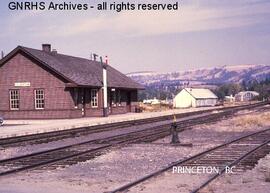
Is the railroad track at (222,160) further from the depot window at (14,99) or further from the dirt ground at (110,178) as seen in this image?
the depot window at (14,99)

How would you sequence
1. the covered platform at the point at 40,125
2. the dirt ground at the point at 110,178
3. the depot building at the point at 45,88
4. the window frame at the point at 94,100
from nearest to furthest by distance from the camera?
the dirt ground at the point at 110,178 → the covered platform at the point at 40,125 → the depot building at the point at 45,88 → the window frame at the point at 94,100

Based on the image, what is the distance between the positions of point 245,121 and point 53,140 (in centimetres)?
1453

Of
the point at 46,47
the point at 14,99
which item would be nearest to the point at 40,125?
the point at 14,99

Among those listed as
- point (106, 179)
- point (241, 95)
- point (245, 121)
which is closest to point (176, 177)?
point (106, 179)

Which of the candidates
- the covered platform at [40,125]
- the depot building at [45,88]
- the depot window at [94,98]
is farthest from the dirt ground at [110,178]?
the depot window at [94,98]

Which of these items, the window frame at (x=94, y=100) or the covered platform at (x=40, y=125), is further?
the window frame at (x=94, y=100)

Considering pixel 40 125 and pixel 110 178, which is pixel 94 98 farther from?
pixel 110 178

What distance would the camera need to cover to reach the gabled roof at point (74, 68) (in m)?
40.2

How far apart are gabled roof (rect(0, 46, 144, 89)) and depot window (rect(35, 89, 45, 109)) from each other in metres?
2.06

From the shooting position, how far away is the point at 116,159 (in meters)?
14.2

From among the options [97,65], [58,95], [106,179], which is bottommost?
[106,179]

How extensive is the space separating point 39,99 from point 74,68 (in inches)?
198

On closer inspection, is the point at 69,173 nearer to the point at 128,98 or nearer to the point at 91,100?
the point at 91,100

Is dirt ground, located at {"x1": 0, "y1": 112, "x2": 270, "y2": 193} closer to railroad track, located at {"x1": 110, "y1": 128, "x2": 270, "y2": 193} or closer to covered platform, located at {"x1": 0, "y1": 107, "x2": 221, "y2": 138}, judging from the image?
railroad track, located at {"x1": 110, "y1": 128, "x2": 270, "y2": 193}
